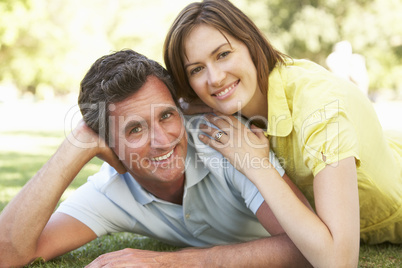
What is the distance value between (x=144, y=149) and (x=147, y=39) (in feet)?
119

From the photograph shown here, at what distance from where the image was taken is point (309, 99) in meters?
3.12

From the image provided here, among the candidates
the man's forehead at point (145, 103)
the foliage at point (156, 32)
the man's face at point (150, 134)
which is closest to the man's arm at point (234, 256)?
the man's face at point (150, 134)

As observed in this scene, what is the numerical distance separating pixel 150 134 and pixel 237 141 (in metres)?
0.61

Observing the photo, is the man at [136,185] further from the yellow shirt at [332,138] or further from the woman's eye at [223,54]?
the woman's eye at [223,54]

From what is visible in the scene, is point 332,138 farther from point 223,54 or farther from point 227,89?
point 223,54

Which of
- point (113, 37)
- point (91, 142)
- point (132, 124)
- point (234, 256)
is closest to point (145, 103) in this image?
point (132, 124)

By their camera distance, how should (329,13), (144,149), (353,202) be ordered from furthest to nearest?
(329,13) < (144,149) < (353,202)

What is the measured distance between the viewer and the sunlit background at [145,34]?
27.8 metres

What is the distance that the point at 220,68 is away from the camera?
3447 mm

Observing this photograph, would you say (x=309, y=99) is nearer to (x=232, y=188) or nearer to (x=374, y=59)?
(x=232, y=188)

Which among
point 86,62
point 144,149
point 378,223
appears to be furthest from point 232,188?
point 86,62

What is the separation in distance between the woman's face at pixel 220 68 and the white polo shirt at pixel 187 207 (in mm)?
349

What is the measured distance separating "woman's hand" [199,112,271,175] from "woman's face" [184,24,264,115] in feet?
0.36

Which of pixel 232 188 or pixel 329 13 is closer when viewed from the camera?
pixel 232 188
